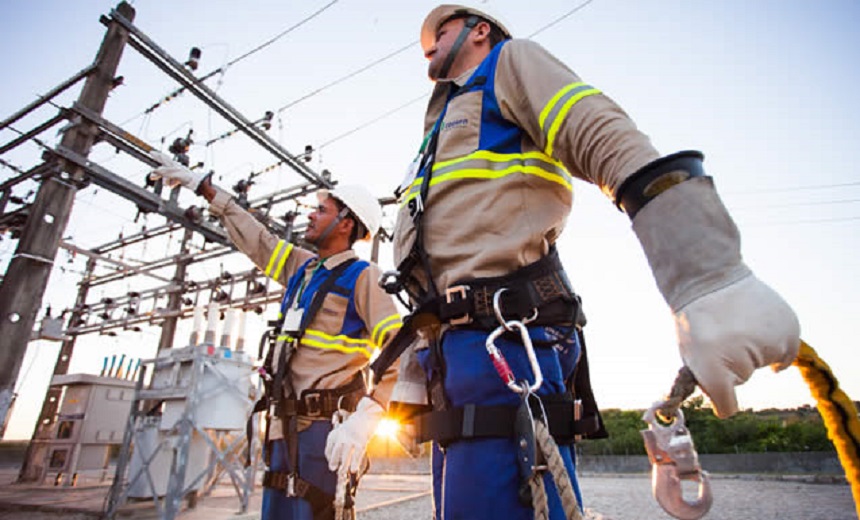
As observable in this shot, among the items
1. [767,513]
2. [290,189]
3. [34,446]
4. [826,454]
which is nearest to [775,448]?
[826,454]

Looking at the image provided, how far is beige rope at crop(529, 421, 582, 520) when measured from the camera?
854 millimetres

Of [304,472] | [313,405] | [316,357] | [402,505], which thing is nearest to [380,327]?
[316,357]

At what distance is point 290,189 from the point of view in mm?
10547

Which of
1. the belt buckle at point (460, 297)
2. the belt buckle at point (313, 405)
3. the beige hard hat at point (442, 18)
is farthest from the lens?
the belt buckle at point (313, 405)

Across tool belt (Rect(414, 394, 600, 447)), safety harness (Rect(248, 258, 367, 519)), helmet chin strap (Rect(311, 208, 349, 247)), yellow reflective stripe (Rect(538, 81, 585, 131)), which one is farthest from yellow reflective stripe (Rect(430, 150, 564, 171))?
helmet chin strap (Rect(311, 208, 349, 247))

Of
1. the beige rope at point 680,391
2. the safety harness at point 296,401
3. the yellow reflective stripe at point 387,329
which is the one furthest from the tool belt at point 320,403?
the beige rope at point 680,391

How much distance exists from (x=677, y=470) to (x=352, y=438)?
4.37 feet

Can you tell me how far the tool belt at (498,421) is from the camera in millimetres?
1030

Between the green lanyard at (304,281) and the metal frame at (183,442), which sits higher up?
the green lanyard at (304,281)

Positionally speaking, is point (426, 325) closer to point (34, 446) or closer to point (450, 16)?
point (450, 16)

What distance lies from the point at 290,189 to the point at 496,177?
10013 millimetres

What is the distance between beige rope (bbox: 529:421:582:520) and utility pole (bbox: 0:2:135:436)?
6.81m

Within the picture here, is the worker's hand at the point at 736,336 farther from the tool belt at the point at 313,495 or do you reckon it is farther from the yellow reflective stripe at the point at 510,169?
the tool belt at the point at 313,495

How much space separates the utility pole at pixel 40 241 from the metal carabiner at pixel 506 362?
6728 millimetres
